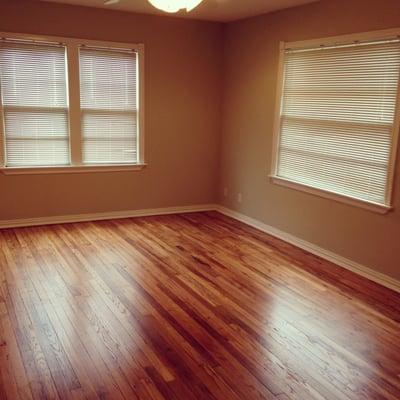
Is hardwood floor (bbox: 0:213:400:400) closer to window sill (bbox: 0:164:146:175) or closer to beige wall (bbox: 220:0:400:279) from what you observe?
beige wall (bbox: 220:0:400:279)

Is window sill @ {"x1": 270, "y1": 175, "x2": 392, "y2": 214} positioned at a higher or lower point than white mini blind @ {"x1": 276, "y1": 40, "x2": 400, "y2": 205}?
lower

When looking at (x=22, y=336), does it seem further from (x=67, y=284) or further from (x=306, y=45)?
(x=306, y=45)

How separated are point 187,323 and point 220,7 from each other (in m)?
3.47

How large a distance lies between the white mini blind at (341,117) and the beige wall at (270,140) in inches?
7.1

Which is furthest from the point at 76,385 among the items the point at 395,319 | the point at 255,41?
the point at 255,41

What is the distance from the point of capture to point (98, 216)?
5707 millimetres

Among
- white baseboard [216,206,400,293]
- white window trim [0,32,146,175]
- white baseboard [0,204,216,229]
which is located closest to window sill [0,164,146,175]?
white window trim [0,32,146,175]

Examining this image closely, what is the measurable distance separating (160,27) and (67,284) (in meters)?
3.48

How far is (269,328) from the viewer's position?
3.05 meters

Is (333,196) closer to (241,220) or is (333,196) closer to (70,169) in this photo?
(241,220)

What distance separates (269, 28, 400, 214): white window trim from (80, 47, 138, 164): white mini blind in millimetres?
1813

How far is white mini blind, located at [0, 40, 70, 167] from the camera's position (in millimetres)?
4949

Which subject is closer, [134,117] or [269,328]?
[269,328]

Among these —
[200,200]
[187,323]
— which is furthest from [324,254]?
[200,200]
